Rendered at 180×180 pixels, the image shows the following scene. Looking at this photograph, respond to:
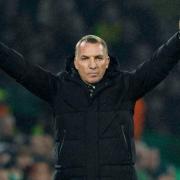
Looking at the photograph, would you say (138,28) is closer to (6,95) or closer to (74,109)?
(6,95)

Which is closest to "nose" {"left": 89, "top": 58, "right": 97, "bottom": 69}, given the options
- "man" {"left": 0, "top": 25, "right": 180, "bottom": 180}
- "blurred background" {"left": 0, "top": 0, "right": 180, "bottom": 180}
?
"man" {"left": 0, "top": 25, "right": 180, "bottom": 180}

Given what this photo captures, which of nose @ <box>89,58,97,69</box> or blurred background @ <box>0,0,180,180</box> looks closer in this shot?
nose @ <box>89,58,97,69</box>

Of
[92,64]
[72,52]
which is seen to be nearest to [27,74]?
[92,64]

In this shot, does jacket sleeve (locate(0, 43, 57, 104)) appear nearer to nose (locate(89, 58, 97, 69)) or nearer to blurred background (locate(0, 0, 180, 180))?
nose (locate(89, 58, 97, 69))

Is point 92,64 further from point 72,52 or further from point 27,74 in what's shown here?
point 72,52

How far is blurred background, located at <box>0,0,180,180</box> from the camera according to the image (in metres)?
5.93

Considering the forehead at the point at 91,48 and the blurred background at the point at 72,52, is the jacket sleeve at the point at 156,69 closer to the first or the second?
the forehead at the point at 91,48

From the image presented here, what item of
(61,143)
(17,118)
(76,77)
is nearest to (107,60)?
(76,77)

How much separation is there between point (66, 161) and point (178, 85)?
3.47m

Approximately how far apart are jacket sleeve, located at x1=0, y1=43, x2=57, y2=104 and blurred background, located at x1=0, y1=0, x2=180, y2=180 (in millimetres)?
2694

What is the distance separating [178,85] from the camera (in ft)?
20.9

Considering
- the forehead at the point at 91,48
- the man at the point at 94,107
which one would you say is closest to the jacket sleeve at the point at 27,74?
the man at the point at 94,107

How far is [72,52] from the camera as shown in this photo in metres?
6.39

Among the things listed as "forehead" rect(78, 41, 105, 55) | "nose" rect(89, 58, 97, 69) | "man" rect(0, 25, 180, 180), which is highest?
"forehead" rect(78, 41, 105, 55)
